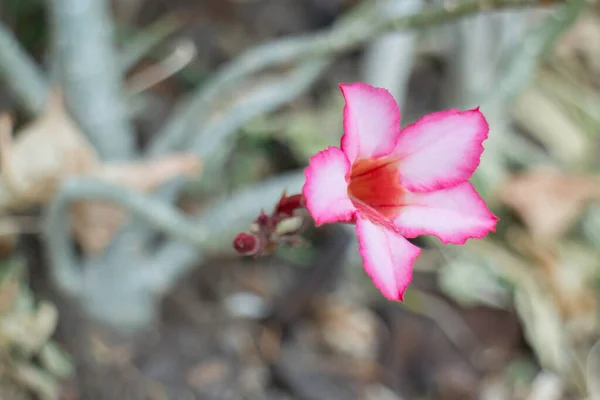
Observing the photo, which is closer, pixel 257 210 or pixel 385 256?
pixel 385 256

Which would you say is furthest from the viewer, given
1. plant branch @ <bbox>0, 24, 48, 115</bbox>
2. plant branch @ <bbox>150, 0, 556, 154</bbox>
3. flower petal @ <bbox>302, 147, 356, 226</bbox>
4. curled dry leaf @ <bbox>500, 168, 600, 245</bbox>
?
curled dry leaf @ <bbox>500, 168, 600, 245</bbox>

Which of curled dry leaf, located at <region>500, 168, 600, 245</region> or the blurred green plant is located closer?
the blurred green plant

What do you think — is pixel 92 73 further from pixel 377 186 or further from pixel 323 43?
pixel 377 186

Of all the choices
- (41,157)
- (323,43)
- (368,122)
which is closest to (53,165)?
(41,157)

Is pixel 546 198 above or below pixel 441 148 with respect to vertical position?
below

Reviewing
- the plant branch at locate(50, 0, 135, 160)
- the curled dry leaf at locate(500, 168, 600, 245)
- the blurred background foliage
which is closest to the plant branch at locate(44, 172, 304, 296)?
the blurred background foliage

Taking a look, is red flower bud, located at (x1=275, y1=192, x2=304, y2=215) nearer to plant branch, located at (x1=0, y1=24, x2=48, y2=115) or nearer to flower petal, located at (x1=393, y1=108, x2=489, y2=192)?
flower petal, located at (x1=393, y1=108, x2=489, y2=192)

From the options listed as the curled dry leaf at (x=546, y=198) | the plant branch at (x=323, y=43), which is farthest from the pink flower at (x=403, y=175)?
the curled dry leaf at (x=546, y=198)
